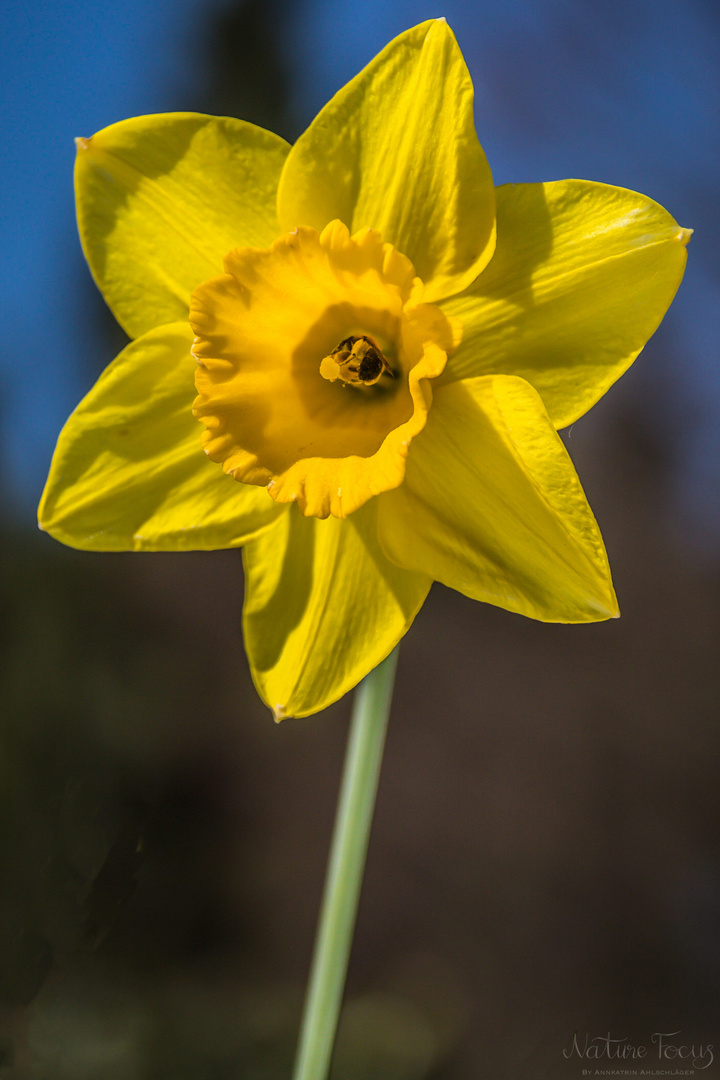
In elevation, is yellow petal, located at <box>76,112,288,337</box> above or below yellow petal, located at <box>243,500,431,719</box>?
above

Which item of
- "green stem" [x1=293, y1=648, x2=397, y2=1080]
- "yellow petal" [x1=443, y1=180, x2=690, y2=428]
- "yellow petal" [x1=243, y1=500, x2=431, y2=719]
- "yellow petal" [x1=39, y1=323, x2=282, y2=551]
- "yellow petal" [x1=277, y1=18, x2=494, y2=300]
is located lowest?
"green stem" [x1=293, y1=648, x2=397, y2=1080]

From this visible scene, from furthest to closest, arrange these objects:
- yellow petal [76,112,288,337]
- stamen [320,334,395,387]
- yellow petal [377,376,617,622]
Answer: stamen [320,334,395,387] < yellow petal [76,112,288,337] < yellow petal [377,376,617,622]

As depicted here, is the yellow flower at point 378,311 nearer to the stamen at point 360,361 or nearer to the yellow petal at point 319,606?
the yellow petal at point 319,606

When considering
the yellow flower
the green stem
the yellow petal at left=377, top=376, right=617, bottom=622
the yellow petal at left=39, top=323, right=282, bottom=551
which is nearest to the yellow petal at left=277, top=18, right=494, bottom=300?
the yellow flower

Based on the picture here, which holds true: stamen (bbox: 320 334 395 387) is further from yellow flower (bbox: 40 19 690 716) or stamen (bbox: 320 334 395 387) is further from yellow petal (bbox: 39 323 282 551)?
yellow petal (bbox: 39 323 282 551)

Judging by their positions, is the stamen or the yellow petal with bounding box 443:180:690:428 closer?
the yellow petal with bounding box 443:180:690:428

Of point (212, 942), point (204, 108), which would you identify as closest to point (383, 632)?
point (212, 942)

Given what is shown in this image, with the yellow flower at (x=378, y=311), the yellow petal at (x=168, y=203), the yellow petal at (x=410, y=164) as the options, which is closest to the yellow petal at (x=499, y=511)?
the yellow flower at (x=378, y=311)

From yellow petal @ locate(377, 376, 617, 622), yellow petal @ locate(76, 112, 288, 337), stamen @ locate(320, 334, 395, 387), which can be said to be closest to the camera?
yellow petal @ locate(377, 376, 617, 622)
